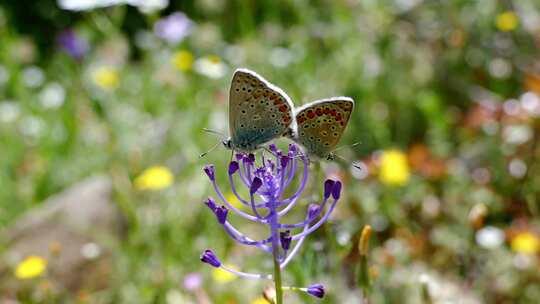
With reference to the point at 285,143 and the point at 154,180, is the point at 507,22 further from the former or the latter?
the point at 154,180

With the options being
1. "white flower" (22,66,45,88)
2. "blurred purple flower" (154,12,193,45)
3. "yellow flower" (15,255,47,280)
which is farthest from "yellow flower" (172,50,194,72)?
"yellow flower" (15,255,47,280)

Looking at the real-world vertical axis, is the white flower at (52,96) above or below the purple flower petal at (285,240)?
below

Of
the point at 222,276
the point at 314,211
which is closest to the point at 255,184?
the point at 314,211

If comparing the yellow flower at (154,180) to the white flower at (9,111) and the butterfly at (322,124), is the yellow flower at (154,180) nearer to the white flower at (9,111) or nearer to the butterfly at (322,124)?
the white flower at (9,111)

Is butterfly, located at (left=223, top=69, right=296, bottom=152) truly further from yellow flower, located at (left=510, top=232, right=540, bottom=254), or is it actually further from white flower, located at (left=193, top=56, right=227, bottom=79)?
white flower, located at (left=193, top=56, right=227, bottom=79)

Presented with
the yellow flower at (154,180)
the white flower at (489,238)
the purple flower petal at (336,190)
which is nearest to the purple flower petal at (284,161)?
the purple flower petal at (336,190)

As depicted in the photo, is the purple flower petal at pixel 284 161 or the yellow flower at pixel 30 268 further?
the yellow flower at pixel 30 268

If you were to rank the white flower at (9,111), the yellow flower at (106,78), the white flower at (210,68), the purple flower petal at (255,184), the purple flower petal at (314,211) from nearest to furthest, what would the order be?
the purple flower petal at (255,184) < the purple flower petal at (314,211) < the white flower at (210,68) < the yellow flower at (106,78) < the white flower at (9,111)
